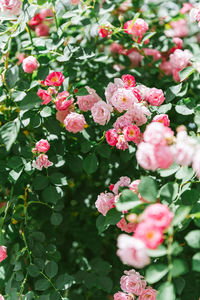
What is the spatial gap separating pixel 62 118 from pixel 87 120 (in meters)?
0.11

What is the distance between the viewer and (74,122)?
1203 mm

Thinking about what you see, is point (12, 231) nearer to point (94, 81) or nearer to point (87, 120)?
point (87, 120)

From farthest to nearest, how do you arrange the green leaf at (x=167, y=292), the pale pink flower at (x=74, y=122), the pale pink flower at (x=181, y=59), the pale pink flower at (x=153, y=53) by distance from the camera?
the pale pink flower at (x=153, y=53) → the pale pink flower at (x=181, y=59) → the pale pink flower at (x=74, y=122) → the green leaf at (x=167, y=292)

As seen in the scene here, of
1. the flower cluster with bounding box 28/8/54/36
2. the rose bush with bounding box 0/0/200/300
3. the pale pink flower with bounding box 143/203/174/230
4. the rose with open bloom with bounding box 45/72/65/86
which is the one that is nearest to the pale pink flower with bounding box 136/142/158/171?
the rose bush with bounding box 0/0/200/300

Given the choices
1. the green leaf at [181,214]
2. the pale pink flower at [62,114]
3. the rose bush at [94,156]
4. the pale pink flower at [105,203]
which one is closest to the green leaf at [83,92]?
the rose bush at [94,156]

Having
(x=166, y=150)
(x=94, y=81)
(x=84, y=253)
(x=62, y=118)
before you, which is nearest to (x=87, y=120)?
(x=62, y=118)

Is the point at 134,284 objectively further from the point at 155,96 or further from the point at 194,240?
the point at 155,96

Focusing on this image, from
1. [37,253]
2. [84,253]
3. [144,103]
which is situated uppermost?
[144,103]

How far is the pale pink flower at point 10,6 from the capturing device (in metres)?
1.20

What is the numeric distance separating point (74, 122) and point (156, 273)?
0.61 meters

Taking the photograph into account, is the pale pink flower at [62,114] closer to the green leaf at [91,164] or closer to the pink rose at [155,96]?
the green leaf at [91,164]

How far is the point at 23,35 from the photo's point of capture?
1.58 meters

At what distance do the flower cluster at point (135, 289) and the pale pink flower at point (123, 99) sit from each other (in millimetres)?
519

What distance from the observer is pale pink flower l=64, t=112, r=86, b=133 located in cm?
119
